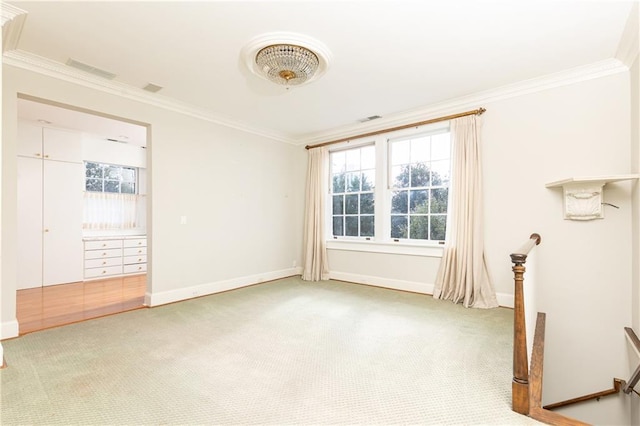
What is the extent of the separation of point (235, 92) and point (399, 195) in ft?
8.75

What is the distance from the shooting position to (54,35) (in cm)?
253

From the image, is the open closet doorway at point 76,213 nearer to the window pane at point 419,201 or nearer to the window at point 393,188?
the window at point 393,188

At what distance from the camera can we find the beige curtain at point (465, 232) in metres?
3.59

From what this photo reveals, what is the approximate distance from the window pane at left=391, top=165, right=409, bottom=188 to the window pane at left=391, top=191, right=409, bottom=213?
4.7 inches

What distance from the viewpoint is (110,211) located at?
609 centimetres

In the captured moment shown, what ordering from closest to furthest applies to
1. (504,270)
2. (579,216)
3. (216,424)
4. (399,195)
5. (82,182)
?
(216,424) → (579,216) → (504,270) → (399,195) → (82,182)

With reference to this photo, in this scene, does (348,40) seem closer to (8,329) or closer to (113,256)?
(8,329)

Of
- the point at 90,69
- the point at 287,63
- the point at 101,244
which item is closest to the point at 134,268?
the point at 101,244

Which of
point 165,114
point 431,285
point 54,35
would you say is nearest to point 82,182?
point 165,114

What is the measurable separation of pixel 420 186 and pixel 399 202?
15.4 inches

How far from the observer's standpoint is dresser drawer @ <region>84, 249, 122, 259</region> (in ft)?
17.8

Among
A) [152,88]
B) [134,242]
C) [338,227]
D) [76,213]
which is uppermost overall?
[152,88]

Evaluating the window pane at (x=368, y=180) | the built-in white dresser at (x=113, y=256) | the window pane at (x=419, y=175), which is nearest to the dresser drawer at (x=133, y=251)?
the built-in white dresser at (x=113, y=256)

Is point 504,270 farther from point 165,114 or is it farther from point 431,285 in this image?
point 165,114
